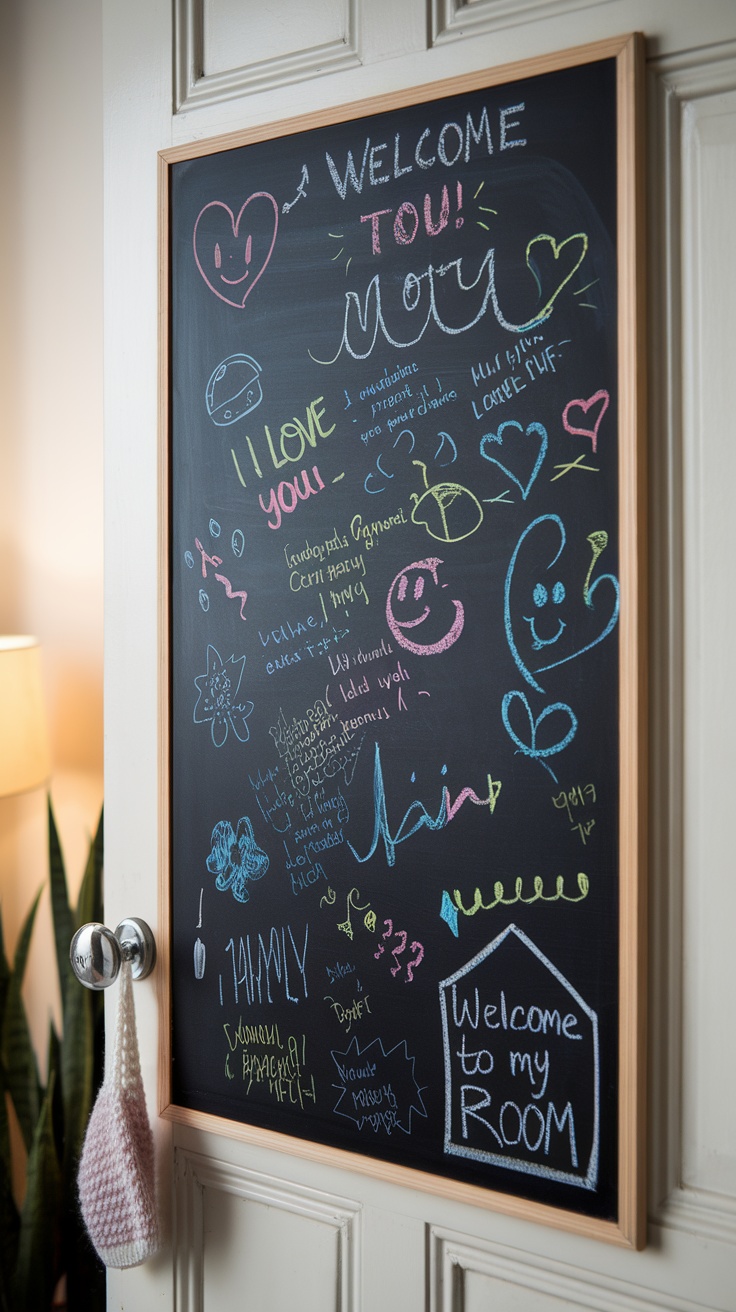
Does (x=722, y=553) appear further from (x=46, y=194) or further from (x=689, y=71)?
(x=46, y=194)

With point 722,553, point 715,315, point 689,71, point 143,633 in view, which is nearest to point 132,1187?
point 143,633

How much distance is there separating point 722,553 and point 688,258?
0.29m

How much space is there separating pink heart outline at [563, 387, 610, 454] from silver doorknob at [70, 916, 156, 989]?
801 millimetres

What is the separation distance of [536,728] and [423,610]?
0.18 m

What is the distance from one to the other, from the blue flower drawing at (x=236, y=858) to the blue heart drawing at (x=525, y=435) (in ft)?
1.69

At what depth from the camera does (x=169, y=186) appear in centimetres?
114

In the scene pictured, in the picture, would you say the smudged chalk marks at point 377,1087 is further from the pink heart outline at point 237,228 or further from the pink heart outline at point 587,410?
the pink heart outline at point 237,228

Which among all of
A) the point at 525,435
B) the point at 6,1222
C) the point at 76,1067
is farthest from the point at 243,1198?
the point at 525,435

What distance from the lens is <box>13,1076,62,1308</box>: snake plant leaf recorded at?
147 centimetres

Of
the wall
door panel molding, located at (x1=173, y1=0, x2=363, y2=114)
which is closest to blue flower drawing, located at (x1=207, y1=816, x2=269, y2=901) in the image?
the wall

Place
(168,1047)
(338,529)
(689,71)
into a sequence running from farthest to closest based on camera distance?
(168,1047), (338,529), (689,71)

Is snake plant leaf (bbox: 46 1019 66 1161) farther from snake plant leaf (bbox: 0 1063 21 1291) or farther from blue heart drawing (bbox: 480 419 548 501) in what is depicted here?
blue heart drawing (bbox: 480 419 548 501)

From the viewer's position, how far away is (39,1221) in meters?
1.48

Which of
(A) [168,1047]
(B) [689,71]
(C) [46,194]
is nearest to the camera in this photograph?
(B) [689,71]
